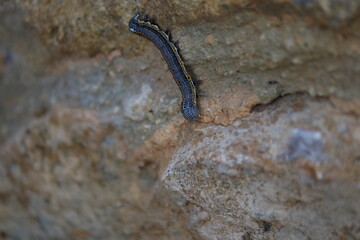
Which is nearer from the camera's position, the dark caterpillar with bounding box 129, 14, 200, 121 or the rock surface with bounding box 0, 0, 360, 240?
the rock surface with bounding box 0, 0, 360, 240

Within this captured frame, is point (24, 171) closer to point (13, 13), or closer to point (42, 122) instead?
point (42, 122)

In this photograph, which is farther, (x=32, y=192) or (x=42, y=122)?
(x=32, y=192)

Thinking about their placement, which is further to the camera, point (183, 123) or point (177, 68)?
point (183, 123)

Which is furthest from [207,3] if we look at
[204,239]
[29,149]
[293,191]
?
[29,149]

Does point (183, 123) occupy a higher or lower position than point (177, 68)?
lower
